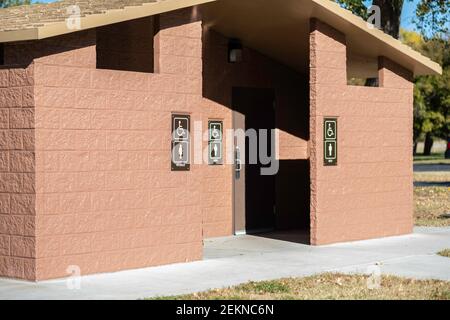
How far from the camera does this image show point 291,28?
14.6 m

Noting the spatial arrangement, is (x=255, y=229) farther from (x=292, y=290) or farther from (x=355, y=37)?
(x=292, y=290)

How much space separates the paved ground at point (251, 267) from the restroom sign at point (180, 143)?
4.38ft

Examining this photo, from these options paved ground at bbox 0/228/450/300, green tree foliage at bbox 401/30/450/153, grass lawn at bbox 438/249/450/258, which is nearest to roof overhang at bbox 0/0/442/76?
paved ground at bbox 0/228/450/300

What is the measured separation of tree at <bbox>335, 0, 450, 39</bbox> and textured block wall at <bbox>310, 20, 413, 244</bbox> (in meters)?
8.94

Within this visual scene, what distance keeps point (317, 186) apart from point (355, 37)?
259 centimetres

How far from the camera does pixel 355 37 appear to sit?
14.7 metres

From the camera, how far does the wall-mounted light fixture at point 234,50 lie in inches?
613

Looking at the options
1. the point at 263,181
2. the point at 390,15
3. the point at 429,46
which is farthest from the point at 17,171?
the point at 429,46

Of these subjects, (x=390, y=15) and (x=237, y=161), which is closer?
(x=237, y=161)

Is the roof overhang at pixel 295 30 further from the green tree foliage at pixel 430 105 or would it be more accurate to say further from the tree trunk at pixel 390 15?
the green tree foliage at pixel 430 105

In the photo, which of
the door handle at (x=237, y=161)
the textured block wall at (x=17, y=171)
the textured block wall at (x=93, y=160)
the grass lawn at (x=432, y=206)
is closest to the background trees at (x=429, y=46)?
the grass lawn at (x=432, y=206)

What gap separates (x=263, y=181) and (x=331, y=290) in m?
6.66

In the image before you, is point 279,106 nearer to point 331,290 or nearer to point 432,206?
point 331,290

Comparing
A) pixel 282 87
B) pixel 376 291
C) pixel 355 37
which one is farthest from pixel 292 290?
pixel 282 87
